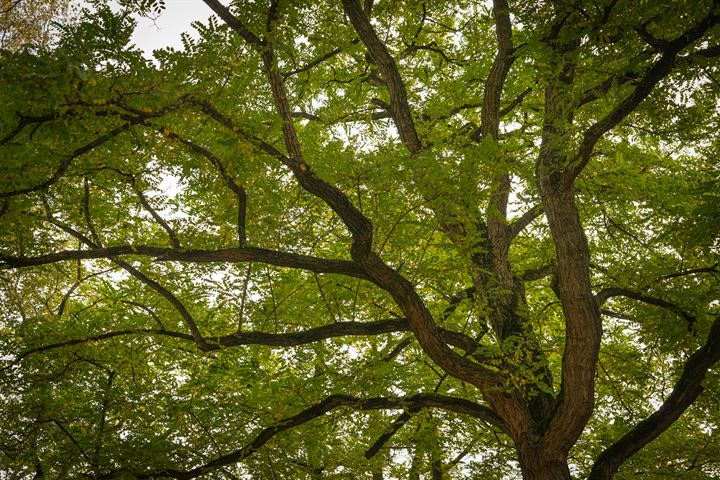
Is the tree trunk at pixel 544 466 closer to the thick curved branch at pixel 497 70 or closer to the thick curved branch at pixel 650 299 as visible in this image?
the thick curved branch at pixel 650 299

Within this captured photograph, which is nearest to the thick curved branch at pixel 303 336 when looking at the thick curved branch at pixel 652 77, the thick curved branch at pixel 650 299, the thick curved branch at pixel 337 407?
the thick curved branch at pixel 337 407

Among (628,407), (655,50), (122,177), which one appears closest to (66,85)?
(122,177)

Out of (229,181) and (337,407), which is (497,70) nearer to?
(229,181)

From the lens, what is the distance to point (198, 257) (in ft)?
19.5

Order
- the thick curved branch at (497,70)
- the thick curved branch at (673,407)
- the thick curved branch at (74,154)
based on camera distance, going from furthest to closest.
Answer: the thick curved branch at (497,70) → the thick curved branch at (673,407) → the thick curved branch at (74,154)

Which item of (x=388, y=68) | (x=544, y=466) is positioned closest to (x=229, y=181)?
(x=388, y=68)

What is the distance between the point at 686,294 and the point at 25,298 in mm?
9414

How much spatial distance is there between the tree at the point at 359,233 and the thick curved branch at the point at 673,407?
0.02 m

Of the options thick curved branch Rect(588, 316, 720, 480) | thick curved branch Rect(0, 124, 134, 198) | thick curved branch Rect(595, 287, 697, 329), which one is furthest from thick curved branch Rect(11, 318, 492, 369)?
thick curved branch Rect(0, 124, 134, 198)

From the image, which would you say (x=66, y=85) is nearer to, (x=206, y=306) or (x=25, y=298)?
(x=206, y=306)

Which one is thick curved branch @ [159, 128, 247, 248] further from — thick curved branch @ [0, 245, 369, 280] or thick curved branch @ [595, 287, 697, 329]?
thick curved branch @ [595, 287, 697, 329]

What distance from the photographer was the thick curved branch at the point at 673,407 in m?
5.73

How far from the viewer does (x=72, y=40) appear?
446cm

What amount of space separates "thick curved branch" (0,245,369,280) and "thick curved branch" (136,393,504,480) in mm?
1589
